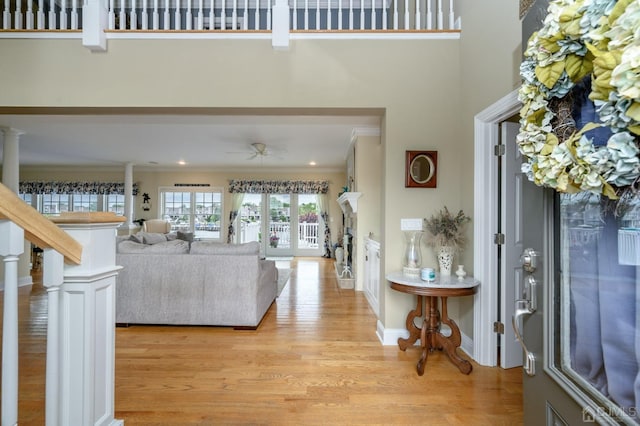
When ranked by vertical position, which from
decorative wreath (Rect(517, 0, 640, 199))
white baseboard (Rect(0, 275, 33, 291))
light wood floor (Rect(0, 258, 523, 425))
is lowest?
light wood floor (Rect(0, 258, 523, 425))

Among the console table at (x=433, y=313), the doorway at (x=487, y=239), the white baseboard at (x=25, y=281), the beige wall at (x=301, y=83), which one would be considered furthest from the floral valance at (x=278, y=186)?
the doorway at (x=487, y=239)

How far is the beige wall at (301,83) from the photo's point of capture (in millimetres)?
2811

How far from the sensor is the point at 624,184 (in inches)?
28.3

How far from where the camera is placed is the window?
903 cm

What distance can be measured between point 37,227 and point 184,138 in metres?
5.08

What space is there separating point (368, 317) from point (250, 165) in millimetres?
6055

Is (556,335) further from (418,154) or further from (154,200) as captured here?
(154,200)

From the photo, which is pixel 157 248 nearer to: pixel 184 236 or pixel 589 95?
pixel 184 236

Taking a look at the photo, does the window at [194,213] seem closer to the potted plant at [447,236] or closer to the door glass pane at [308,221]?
the door glass pane at [308,221]

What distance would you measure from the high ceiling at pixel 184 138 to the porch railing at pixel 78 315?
2818 mm

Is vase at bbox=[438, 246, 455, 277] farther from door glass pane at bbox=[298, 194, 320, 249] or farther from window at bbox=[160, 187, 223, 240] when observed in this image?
window at bbox=[160, 187, 223, 240]

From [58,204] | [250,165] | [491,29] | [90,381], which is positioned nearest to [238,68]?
[491,29]

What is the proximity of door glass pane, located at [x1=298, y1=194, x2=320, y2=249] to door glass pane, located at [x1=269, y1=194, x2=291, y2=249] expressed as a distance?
33 centimetres

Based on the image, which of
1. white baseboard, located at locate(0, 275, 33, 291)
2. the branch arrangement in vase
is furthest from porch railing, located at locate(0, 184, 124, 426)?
white baseboard, located at locate(0, 275, 33, 291)
